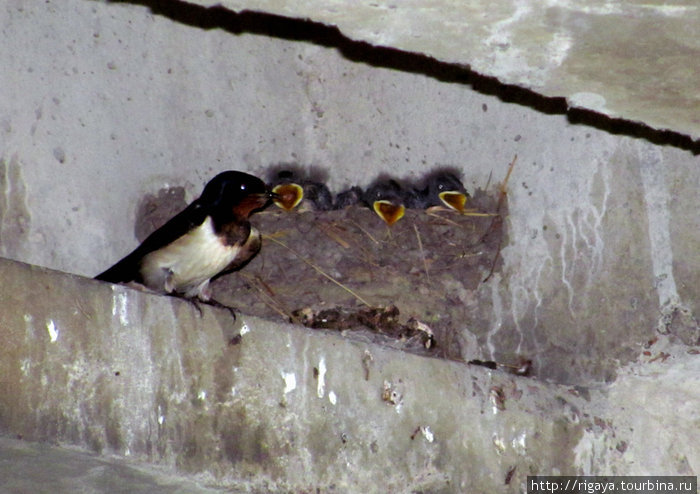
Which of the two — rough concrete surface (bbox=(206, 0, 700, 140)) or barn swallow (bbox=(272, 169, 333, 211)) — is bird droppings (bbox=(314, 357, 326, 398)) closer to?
rough concrete surface (bbox=(206, 0, 700, 140))

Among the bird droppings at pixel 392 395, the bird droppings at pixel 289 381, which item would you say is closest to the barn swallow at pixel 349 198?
the bird droppings at pixel 392 395

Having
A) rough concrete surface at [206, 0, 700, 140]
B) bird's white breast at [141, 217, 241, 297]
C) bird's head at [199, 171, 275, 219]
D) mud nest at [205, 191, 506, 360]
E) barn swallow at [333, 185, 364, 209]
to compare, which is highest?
rough concrete surface at [206, 0, 700, 140]

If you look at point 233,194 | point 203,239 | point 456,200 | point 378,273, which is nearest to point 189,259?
point 203,239

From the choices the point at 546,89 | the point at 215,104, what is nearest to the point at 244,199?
the point at 215,104

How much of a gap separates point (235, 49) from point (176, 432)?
2655 mm

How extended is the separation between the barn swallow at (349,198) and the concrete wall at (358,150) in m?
0.12

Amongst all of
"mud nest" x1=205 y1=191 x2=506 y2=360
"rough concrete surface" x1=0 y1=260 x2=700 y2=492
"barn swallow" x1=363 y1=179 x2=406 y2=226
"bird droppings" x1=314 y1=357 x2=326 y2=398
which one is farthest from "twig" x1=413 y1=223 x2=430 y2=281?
"bird droppings" x1=314 y1=357 x2=326 y2=398

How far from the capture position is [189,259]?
4.30 m

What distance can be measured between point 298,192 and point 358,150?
0.42 metres

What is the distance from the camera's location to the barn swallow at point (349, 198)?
5320mm

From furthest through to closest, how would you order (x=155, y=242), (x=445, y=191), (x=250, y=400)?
1. (x=445, y=191)
2. (x=155, y=242)
3. (x=250, y=400)

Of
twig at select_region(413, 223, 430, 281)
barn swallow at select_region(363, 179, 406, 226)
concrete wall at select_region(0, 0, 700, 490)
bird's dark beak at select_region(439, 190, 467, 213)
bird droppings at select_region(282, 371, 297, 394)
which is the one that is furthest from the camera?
barn swallow at select_region(363, 179, 406, 226)

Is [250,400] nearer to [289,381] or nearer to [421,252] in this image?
[289,381]

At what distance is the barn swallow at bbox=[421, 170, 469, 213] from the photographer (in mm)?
5016
